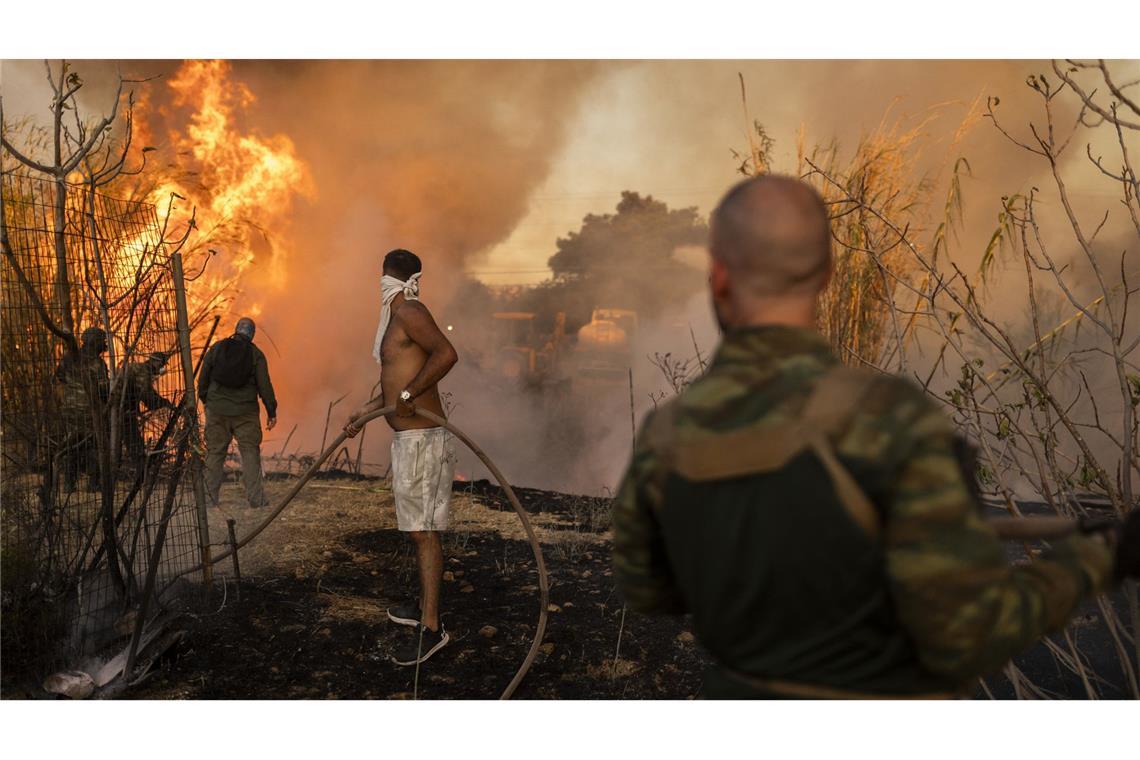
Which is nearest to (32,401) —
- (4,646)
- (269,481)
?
(4,646)

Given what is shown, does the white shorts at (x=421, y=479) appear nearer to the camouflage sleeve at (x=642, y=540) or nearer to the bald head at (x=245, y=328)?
the camouflage sleeve at (x=642, y=540)

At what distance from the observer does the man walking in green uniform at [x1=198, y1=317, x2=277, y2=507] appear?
7.84 metres

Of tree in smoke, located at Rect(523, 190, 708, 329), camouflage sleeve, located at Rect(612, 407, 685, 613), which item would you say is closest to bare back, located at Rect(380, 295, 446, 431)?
camouflage sleeve, located at Rect(612, 407, 685, 613)

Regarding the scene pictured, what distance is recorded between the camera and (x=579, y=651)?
16.1 ft

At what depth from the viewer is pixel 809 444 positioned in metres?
1.40

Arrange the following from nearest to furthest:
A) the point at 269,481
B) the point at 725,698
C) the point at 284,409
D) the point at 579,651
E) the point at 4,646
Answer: the point at 725,698
the point at 4,646
the point at 579,651
the point at 269,481
the point at 284,409

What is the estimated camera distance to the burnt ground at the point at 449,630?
4.45m

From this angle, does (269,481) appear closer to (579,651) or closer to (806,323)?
(579,651)

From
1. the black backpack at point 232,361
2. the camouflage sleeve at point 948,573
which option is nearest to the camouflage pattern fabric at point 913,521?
the camouflage sleeve at point 948,573

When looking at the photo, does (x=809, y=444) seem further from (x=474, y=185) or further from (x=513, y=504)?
(x=474, y=185)

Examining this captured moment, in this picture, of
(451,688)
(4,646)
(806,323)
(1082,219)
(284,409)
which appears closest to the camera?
(806,323)

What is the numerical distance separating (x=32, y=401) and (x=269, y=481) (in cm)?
572

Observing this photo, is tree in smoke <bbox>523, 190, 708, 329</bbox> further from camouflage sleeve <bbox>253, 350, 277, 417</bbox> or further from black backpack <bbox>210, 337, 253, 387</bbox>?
black backpack <bbox>210, 337, 253, 387</bbox>

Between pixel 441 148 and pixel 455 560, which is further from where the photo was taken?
pixel 441 148
